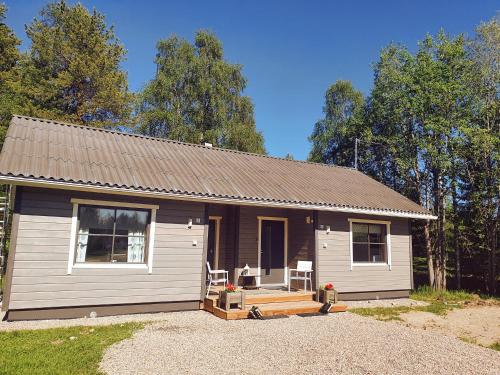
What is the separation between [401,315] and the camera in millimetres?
9656

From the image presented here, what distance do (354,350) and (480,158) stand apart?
1408 cm

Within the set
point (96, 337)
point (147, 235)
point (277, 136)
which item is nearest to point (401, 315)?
point (147, 235)

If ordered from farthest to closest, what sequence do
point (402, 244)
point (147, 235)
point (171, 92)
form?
point (171, 92)
point (402, 244)
point (147, 235)

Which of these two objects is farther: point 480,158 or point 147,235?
point 480,158

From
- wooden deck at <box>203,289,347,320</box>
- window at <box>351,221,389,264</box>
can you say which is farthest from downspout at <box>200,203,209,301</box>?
window at <box>351,221,389,264</box>

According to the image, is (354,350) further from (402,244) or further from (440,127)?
(440,127)

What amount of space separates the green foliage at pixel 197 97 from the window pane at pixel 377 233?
14.3 metres

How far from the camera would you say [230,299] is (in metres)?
8.46

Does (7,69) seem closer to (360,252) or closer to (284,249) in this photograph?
(284,249)

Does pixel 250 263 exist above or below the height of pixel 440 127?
below

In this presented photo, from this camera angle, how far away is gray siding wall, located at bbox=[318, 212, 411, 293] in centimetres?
1105

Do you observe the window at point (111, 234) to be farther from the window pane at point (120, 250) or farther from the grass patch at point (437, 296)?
the grass patch at point (437, 296)

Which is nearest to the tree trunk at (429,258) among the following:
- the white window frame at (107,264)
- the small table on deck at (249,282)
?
the small table on deck at (249,282)

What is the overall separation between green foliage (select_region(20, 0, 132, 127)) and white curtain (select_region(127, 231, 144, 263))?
542 inches
